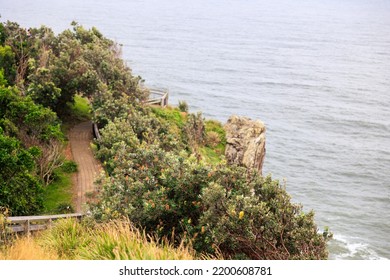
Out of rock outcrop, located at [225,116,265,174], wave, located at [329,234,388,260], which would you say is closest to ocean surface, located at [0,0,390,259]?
wave, located at [329,234,388,260]

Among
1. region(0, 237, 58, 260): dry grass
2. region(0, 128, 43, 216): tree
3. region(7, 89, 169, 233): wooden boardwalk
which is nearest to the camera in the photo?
region(0, 237, 58, 260): dry grass

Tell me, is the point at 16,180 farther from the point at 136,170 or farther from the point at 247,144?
the point at 247,144

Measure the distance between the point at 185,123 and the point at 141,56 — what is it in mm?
57485

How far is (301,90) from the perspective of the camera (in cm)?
8362

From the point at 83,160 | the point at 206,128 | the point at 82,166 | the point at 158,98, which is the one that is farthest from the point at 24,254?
the point at 158,98

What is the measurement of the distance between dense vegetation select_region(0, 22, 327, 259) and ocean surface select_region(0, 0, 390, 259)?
41.4ft

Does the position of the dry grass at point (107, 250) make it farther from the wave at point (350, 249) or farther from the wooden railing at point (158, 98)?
the wooden railing at point (158, 98)

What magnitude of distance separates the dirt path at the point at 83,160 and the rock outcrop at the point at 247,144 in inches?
445

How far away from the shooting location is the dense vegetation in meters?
13.7

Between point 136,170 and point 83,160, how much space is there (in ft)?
48.5

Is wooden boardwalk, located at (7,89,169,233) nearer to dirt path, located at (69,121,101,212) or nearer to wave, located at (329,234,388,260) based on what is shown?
dirt path, located at (69,121,101,212)

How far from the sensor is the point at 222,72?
90.6 m
